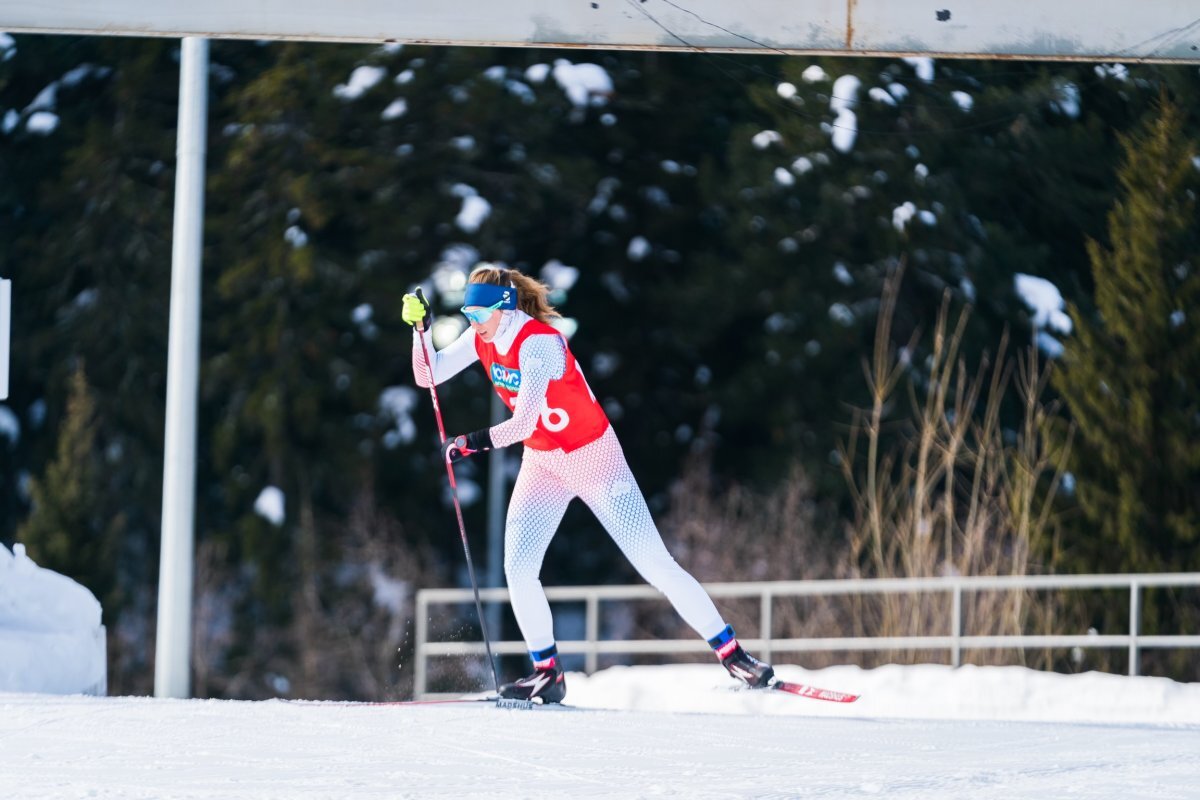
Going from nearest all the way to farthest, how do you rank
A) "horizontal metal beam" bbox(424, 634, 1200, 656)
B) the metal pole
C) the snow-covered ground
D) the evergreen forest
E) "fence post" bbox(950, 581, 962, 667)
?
the snow-covered ground
the metal pole
"horizontal metal beam" bbox(424, 634, 1200, 656)
"fence post" bbox(950, 581, 962, 667)
the evergreen forest

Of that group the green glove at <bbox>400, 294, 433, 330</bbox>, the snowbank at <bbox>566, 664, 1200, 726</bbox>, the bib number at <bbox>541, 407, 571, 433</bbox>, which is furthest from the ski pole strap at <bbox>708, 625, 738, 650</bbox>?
the snowbank at <bbox>566, 664, 1200, 726</bbox>

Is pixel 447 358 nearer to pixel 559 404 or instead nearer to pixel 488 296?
pixel 488 296

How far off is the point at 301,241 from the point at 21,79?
480 centimetres

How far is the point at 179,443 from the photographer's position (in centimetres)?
1059

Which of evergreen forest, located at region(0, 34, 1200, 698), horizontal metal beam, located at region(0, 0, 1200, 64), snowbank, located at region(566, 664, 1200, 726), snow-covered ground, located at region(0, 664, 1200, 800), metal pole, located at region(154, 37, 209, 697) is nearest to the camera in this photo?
snow-covered ground, located at region(0, 664, 1200, 800)

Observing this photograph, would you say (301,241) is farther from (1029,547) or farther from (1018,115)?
(1029,547)

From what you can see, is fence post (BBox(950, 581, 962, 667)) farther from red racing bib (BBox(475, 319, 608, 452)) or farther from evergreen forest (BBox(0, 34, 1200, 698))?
evergreen forest (BBox(0, 34, 1200, 698))

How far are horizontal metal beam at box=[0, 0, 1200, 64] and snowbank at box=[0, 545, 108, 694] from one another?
2.51m

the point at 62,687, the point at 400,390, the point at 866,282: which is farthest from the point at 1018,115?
the point at 62,687

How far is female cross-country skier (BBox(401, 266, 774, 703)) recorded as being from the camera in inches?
328

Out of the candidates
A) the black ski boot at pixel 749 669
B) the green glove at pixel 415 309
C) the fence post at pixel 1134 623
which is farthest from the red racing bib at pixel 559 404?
the fence post at pixel 1134 623

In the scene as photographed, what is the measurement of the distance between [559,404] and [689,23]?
2192mm

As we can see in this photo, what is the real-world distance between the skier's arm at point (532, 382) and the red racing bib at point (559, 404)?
0.04 metres

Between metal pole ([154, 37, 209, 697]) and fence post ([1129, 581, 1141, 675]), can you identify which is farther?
fence post ([1129, 581, 1141, 675])
